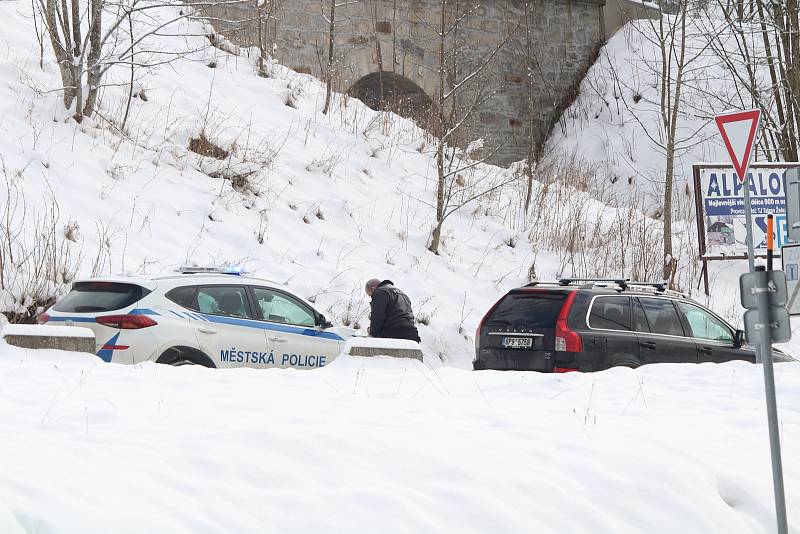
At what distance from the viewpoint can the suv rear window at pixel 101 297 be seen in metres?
9.98

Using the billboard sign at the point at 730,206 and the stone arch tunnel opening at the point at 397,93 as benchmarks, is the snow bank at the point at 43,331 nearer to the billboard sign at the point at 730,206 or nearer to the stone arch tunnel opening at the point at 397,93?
the billboard sign at the point at 730,206

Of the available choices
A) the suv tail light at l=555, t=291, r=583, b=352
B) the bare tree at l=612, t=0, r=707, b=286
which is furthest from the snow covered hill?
the suv tail light at l=555, t=291, r=583, b=352

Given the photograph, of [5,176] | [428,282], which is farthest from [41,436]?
[428,282]

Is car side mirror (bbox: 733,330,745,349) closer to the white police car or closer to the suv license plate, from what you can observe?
the suv license plate

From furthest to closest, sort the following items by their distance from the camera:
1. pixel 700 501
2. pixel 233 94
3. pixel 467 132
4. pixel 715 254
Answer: pixel 467 132, pixel 233 94, pixel 715 254, pixel 700 501

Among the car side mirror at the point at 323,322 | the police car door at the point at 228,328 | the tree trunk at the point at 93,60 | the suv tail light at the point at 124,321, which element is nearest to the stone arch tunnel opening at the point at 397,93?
the tree trunk at the point at 93,60

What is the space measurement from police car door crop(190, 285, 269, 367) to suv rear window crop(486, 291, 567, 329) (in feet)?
8.96

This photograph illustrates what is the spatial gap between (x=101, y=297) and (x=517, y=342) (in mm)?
4486

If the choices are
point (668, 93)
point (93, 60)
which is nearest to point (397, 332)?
point (93, 60)

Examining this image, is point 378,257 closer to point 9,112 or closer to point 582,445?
point 9,112

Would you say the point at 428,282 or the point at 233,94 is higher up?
the point at 233,94

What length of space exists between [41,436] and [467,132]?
21599 mm

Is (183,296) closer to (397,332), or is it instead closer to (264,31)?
(397,332)

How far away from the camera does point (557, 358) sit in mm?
11070
